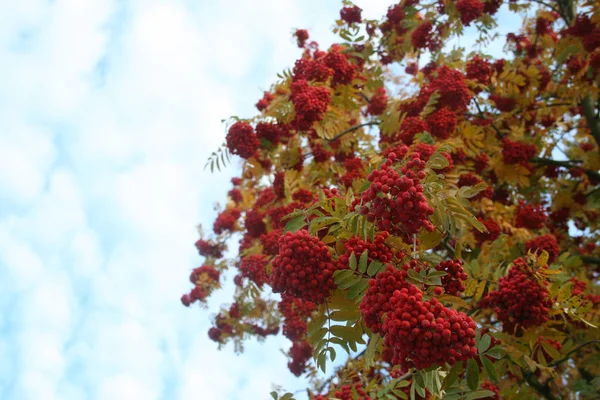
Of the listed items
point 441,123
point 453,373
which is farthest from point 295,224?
point 441,123

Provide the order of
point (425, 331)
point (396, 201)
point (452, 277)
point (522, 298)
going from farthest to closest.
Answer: point (522, 298), point (452, 277), point (396, 201), point (425, 331)

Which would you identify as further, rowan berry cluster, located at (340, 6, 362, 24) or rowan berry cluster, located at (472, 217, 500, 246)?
rowan berry cluster, located at (340, 6, 362, 24)

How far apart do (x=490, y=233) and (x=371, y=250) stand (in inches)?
124

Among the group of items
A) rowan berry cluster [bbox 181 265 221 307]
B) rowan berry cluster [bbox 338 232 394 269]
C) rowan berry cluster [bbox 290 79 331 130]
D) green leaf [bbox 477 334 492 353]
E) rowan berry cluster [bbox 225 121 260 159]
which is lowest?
green leaf [bbox 477 334 492 353]

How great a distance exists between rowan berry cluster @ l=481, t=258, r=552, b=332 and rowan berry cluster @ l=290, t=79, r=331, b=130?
2.23 meters

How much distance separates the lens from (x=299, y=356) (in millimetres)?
7090

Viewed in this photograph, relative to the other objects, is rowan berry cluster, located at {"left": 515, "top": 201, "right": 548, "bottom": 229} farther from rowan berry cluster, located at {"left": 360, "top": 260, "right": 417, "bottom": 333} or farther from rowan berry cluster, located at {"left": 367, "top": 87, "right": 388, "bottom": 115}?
rowan berry cluster, located at {"left": 360, "top": 260, "right": 417, "bottom": 333}

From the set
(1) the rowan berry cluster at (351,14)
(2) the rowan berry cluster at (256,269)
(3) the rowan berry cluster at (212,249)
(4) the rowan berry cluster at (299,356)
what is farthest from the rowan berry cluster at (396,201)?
(3) the rowan berry cluster at (212,249)

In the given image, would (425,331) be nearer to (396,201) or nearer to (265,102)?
(396,201)

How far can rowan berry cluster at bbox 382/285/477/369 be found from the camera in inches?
80.0

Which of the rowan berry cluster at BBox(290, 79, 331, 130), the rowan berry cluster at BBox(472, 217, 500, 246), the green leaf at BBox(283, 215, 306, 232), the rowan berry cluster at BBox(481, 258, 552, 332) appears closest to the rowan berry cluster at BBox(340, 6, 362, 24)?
Result: the rowan berry cluster at BBox(290, 79, 331, 130)

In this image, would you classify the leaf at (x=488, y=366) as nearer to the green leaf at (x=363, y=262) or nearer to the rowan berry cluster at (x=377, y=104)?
the green leaf at (x=363, y=262)

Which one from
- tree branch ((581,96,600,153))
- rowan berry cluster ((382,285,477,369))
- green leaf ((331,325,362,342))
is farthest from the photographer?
tree branch ((581,96,600,153))

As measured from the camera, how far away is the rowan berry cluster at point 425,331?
2.03 metres
